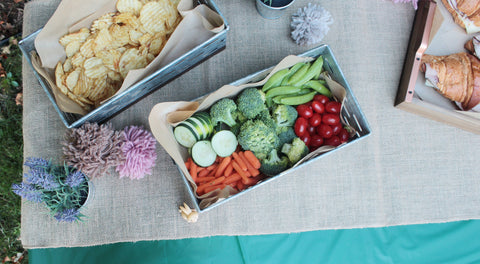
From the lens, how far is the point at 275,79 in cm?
108

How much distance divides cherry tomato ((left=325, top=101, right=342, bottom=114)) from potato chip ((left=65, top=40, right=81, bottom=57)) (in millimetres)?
863

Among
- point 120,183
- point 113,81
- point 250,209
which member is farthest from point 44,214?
point 250,209

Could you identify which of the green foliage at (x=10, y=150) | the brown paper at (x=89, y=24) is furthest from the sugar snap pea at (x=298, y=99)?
the green foliage at (x=10, y=150)

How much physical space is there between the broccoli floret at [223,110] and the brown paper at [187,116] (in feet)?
0.06

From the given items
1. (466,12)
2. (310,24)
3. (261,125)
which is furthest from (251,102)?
(466,12)

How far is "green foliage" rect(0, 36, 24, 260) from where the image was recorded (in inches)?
66.9

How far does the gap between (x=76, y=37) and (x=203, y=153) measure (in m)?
0.58

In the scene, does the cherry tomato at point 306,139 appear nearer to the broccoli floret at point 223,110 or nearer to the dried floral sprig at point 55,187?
the broccoli floret at point 223,110

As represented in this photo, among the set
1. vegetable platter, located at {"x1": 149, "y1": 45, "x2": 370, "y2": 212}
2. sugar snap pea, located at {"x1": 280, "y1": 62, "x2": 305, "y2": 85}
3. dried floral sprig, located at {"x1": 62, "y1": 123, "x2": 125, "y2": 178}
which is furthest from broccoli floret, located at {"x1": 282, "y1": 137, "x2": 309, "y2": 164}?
dried floral sprig, located at {"x1": 62, "y1": 123, "x2": 125, "y2": 178}

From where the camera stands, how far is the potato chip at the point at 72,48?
1.07 metres

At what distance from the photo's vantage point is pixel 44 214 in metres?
1.11

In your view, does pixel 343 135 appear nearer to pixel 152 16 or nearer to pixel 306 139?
pixel 306 139

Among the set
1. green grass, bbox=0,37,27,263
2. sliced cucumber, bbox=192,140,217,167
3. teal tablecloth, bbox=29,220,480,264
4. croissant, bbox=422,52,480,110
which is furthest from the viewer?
green grass, bbox=0,37,27,263

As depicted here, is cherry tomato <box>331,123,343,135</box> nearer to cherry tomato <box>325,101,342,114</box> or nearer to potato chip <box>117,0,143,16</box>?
cherry tomato <box>325,101,342,114</box>
